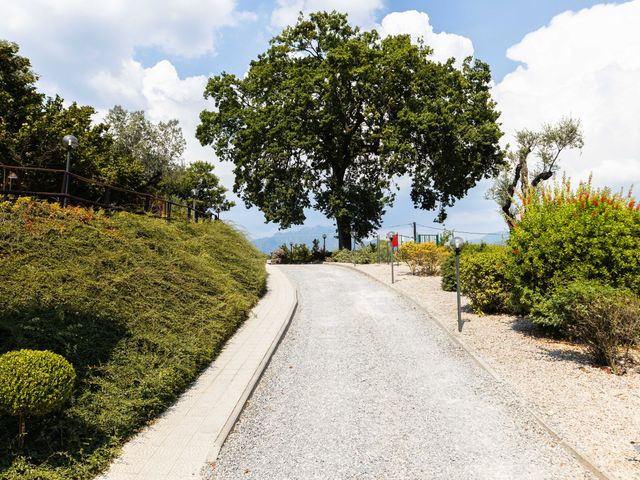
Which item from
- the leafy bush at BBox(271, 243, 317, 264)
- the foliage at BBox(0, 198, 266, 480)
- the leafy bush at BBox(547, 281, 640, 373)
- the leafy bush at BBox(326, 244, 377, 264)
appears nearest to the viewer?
the foliage at BBox(0, 198, 266, 480)

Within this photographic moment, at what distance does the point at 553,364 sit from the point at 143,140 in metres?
41.5

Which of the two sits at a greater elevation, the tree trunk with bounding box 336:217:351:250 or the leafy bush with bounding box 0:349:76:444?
the tree trunk with bounding box 336:217:351:250

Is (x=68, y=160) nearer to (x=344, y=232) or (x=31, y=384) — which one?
(x=31, y=384)

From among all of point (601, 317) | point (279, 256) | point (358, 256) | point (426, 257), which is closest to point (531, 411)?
point (601, 317)

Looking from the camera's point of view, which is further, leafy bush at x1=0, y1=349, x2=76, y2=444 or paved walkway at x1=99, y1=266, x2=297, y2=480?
paved walkway at x1=99, y1=266, x2=297, y2=480

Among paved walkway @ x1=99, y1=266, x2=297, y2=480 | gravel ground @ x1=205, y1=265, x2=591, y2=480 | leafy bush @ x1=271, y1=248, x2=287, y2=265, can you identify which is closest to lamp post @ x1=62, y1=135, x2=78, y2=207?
paved walkway @ x1=99, y1=266, x2=297, y2=480

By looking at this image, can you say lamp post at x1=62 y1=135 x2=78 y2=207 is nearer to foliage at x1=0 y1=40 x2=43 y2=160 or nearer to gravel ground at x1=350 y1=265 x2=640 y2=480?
gravel ground at x1=350 y1=265 x2=640 y2=480

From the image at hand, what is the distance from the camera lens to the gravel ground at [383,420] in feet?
14.6

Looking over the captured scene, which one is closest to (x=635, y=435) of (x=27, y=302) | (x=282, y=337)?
(x=282, y=337)

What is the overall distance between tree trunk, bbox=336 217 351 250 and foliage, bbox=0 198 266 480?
69.7 feet

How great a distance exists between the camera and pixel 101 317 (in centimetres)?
677

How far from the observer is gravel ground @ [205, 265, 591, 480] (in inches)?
175

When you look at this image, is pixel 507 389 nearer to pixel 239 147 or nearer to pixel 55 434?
pixel 55 434

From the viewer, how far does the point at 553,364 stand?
24.8 ft
